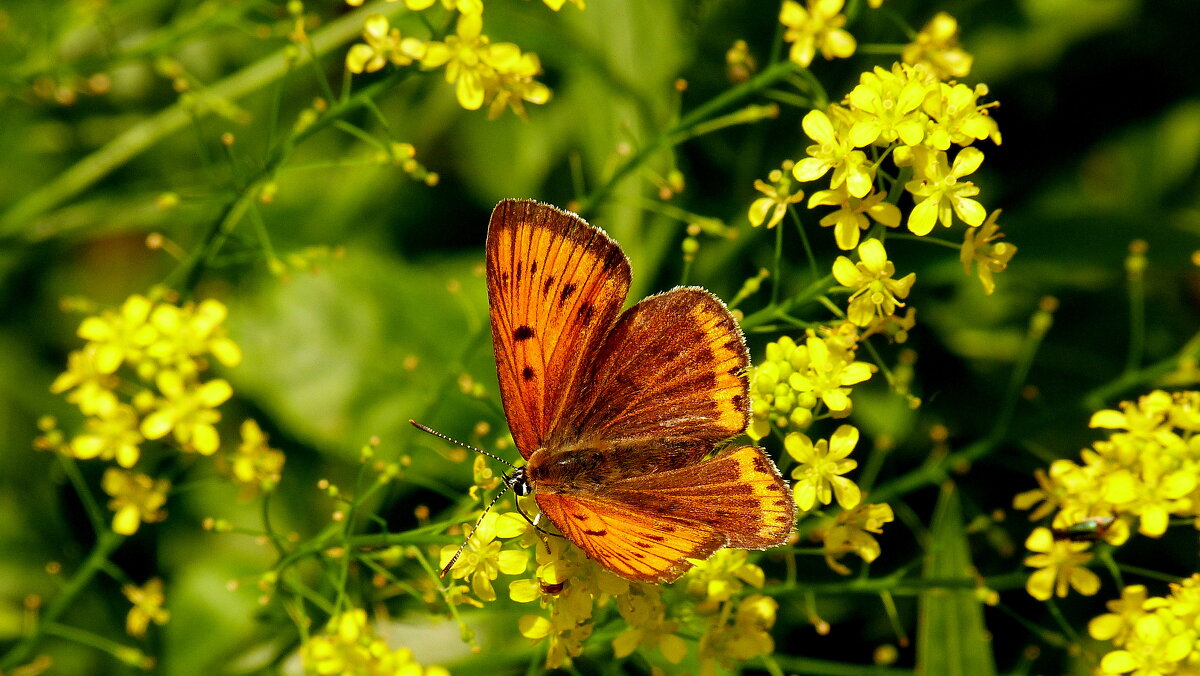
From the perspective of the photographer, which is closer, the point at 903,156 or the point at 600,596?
the point at 903,156

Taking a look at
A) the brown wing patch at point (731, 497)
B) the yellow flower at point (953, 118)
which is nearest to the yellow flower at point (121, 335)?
the brown wing patch at point (731, 497)

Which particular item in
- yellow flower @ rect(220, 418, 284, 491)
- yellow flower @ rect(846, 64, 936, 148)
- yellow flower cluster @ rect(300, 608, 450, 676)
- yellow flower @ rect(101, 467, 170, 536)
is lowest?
yellow flower @ rect(101, 467, 170, 536)

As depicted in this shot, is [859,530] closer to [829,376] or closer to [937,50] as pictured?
[829,376]

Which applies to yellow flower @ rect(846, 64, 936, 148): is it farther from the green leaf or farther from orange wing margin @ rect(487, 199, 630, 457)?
the green leaf

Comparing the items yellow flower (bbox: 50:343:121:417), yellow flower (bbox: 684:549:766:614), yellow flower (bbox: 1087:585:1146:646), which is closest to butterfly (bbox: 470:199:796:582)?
yellow flower (bbox: 684:549:766:614)

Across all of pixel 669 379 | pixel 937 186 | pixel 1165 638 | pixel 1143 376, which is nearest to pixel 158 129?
pixel 669 379

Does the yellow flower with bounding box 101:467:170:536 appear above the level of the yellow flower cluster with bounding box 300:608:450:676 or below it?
below

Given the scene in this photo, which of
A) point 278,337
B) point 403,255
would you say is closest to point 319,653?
point 278,337

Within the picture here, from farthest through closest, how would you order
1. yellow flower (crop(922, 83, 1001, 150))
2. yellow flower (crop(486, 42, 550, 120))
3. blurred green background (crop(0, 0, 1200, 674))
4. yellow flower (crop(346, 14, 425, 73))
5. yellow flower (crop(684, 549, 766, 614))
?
blurred green background (crop(0, 0, 1200, 674)) → yellow flower (crop(486, 42, 550, 120)) → yellow flower (crop(346, 14, 425, 73)) → yellow flower (crop(684, 549, 766, 614)) → yellow flower (crop(922, 83, 1001, 150))
